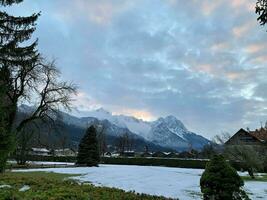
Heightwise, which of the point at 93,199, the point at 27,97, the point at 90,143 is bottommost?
the point at 93,199

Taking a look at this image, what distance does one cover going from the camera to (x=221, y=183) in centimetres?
1201

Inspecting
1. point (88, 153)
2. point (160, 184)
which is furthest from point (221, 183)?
point (88, 153)

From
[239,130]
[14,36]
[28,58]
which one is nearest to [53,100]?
[28,58]

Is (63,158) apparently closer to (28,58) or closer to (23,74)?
(23,74)

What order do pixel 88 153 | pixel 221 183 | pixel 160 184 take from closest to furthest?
pixel 221 183 < pixel 160 184 < pixel 88 153

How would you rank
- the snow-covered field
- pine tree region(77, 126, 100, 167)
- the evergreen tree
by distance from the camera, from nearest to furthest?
the evergreen tree < the snow-covered field < pine tree region(77, 126, 100, 167)

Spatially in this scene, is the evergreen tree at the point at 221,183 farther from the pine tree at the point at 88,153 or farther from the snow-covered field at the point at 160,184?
the pine tree at the point at 88,153

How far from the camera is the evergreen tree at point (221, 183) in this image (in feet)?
39.2

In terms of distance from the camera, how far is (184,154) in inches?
3344

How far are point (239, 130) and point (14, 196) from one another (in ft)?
236

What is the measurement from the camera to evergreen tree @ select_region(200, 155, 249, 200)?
1195 centimetres

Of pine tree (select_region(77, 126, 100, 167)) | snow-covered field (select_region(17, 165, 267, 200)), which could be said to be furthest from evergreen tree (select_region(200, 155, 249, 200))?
pine tree (select_region(77, 126, 100, 167))

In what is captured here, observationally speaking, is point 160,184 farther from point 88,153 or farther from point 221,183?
point 88,153

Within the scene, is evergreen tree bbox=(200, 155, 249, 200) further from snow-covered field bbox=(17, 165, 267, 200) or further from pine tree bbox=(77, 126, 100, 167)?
pine tree bbox=(77, 126, 100, 167)
